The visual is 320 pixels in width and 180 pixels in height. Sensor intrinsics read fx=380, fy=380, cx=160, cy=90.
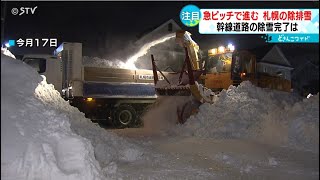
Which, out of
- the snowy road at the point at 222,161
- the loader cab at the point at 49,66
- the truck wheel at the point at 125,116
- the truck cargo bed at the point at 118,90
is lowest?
the snowy road at the point at 222,161

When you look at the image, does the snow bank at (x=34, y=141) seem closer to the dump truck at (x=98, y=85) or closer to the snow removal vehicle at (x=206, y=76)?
the snow removal vehicle at (x=206, y=76)

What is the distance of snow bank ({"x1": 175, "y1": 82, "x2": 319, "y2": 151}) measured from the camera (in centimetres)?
932

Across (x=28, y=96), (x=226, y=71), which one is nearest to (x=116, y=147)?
(x=28, y=96)

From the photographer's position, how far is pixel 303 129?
9.09m

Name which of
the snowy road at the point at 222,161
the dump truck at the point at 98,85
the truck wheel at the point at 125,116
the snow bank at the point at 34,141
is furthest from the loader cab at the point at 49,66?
the snow bank at the point at 34,141

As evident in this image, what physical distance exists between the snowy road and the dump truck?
13.7 ft

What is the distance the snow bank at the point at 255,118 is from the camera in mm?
9320

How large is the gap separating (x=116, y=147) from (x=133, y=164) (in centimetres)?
96

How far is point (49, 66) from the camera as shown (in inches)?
527

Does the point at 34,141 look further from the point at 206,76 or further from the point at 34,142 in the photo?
the point at 206,76

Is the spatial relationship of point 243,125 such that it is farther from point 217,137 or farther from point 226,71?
point 226,71

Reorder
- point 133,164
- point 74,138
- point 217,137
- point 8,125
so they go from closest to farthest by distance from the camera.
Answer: point 8,125 → point 74,138 → point 133,164 → point 217,137

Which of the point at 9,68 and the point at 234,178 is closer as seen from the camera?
the point at 9,68

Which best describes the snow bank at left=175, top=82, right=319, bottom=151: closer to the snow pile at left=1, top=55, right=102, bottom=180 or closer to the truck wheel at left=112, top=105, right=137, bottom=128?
the truck wheel at left=112, top=105, right=137, bottom=128
